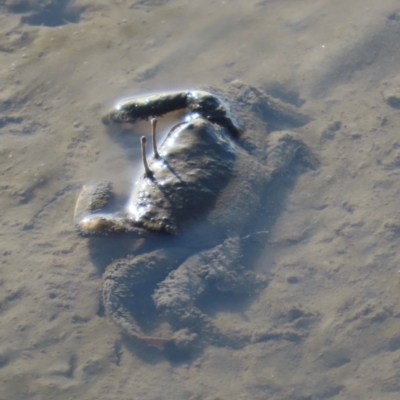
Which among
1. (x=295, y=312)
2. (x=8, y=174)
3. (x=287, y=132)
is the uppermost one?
(x=8, y=174)

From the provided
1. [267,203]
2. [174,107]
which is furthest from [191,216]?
[174,107]

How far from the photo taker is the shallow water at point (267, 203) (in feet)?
15.8

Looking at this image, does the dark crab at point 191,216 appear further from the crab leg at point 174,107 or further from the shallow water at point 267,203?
the shallow water at point 267,203

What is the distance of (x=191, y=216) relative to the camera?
5238 mm

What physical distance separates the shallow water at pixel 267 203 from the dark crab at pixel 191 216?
21cm

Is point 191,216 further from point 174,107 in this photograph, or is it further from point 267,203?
point 174,107

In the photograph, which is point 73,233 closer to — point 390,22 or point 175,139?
point 175,139

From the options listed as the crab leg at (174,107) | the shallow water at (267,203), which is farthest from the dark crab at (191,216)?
the shallow water at (267,203)

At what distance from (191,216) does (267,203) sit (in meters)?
0.88

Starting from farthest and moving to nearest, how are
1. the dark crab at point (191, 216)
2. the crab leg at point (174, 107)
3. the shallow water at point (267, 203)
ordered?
the crab leg at point (174, 107) → the dark crab at point (191, 216) → the shallow water at point (267, 203)

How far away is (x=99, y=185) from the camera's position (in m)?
5.79

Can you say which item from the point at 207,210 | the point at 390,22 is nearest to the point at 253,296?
the point at 207,210

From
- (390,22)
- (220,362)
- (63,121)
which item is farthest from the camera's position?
(390,22)

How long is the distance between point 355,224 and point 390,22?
9.93 feet
